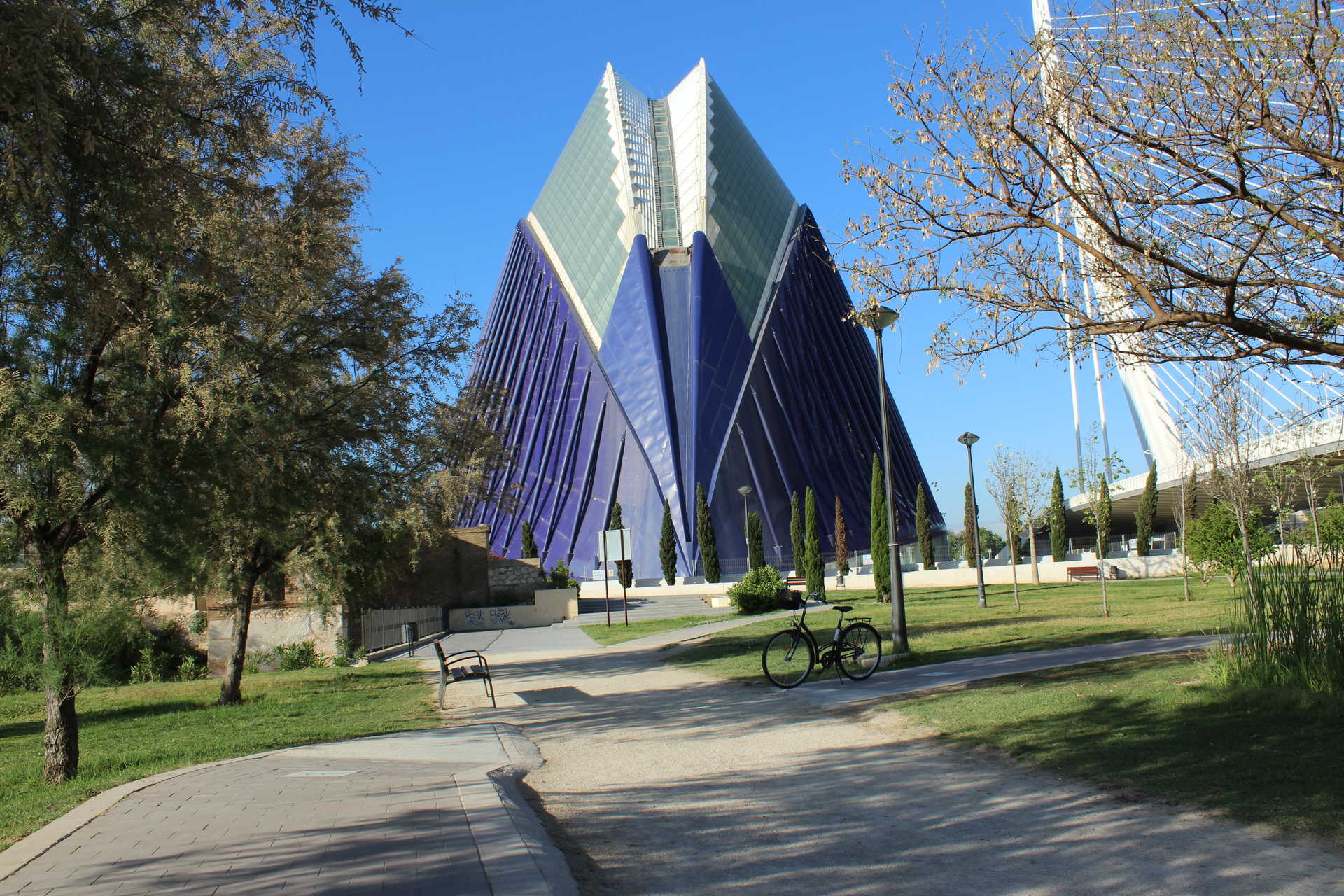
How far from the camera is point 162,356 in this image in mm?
9406

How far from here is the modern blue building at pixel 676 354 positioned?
52.7m

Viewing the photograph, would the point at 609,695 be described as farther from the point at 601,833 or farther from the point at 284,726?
the point at 601,833

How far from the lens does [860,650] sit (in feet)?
40.3

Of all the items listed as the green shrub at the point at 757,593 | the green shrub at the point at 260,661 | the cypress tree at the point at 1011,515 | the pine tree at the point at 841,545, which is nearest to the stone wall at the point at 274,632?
the green shrub at the point at 260,661

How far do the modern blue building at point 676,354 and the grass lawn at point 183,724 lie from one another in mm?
32098

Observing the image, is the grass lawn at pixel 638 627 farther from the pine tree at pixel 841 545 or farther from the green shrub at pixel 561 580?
the pine tree at pixel 841 545

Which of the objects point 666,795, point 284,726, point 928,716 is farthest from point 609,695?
point 666,795

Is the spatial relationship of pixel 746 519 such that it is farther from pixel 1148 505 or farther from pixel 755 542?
pixel 1148 505

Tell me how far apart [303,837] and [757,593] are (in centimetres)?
2332

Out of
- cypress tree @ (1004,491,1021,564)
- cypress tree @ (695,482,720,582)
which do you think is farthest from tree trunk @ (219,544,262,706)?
cypress tree @ (695,482,720,582)

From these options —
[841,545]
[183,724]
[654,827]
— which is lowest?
[183,724]

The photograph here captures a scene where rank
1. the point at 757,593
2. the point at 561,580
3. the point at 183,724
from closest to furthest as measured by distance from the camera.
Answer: the point at 183,724, the point at 757,593, the point at 561,580

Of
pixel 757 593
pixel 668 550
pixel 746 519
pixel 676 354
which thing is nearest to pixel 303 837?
pixel 757 593

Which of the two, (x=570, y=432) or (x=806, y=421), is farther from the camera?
(x=570, y=432)
